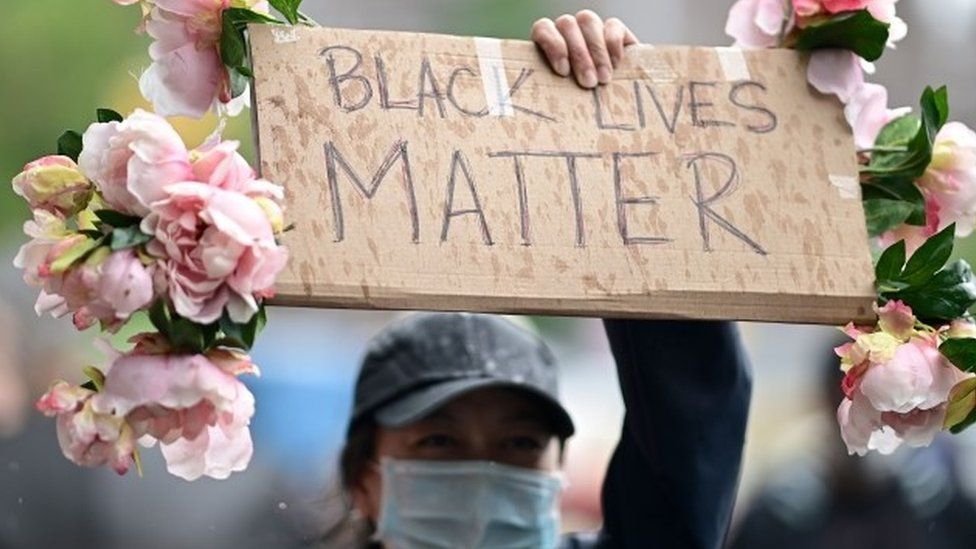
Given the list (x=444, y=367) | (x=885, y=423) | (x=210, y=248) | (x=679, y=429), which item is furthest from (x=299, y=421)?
(x=210, y=248)

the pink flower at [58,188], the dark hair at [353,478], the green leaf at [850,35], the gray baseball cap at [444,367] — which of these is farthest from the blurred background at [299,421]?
the pink flower at [58,188]

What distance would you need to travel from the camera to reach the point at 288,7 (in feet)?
10.2

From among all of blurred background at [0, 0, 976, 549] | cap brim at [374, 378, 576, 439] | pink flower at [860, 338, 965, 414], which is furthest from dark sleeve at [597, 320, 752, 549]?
blurred background at [0, 0, 976, 549]

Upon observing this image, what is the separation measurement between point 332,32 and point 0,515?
116 inches

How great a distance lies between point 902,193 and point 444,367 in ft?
3.45

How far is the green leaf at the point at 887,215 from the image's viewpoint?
3.32 metres

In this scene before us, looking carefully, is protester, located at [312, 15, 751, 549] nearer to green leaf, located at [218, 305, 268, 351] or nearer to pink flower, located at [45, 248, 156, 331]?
green leaf, located at [218, 305, 268, 351]

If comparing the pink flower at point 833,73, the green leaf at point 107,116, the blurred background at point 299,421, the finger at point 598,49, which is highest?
the finger at point 598,49

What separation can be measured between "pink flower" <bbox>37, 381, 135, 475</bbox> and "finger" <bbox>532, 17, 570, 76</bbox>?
31.8 inches

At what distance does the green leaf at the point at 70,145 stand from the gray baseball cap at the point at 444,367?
3.88 feet

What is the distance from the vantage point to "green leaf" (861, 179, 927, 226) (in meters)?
3.31

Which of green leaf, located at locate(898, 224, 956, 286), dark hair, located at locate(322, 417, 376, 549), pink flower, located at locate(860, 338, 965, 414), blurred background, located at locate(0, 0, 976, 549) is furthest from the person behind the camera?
blurred background, located at locate(0, 0, 976, 549)

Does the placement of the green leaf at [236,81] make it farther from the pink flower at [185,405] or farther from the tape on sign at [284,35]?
the pink flower at [185,405]

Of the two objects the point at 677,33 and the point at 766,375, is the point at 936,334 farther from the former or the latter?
the point at 677,33
